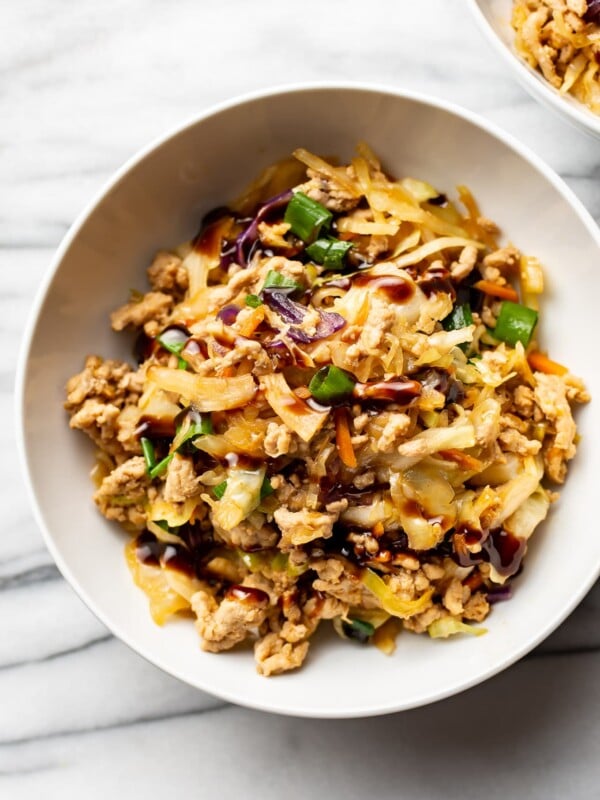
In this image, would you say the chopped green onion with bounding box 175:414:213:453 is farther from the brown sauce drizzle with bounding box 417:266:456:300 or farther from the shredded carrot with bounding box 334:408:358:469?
the brown sauce drizzle with bounding box 417:266:456:300

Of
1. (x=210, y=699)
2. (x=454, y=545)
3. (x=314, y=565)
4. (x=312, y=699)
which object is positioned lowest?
(x=210, y=699)

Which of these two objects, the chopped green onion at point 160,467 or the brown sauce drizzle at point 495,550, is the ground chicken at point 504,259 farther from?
the chopped green onion at point 160,467

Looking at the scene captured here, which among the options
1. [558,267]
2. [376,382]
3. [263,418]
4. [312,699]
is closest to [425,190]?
[558,267]

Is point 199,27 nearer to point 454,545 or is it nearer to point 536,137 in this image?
point 536,137

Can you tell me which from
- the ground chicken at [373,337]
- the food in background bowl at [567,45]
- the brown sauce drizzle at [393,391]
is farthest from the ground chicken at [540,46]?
the brown sauce drizzle at [393,391]

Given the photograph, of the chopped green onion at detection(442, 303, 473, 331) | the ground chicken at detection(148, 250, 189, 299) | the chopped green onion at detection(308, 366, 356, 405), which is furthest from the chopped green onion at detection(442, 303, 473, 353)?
the ground chicken at detection(148, 250, 189, 299)
